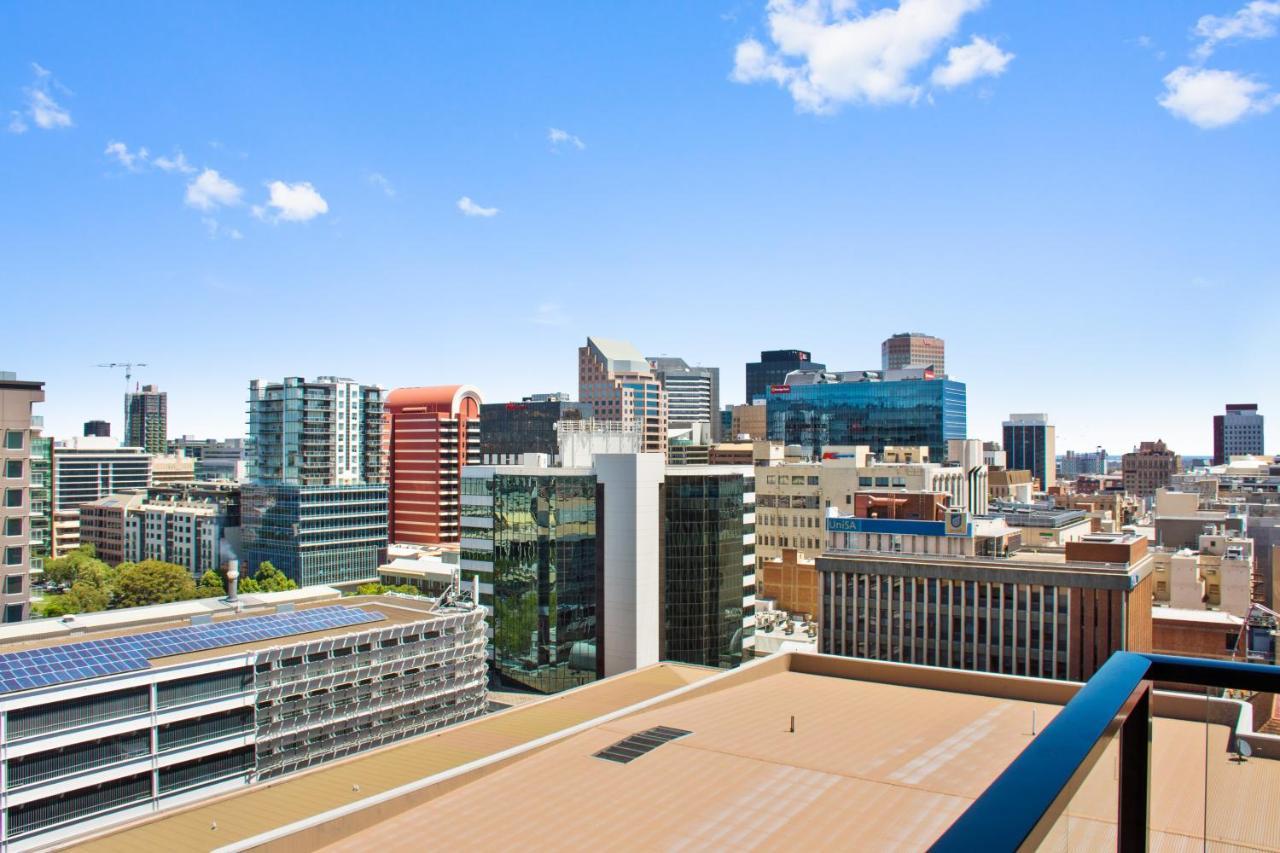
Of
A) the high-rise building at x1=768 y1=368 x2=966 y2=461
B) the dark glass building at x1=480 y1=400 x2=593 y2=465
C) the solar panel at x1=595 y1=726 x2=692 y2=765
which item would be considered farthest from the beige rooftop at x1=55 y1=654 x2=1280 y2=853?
the high-rise building at x1=768 y1=368 x2=966 y2=461

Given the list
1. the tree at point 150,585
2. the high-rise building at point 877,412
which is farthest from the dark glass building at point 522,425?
the tree at point 150,585

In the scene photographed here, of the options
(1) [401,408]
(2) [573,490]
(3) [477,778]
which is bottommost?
(3) [477,778]

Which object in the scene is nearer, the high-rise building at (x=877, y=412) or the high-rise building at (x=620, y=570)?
the high-rise building at (x=620, y=570)

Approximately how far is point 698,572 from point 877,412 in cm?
13181

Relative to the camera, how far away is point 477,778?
70.8ft

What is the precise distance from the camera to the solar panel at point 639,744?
74.5ft

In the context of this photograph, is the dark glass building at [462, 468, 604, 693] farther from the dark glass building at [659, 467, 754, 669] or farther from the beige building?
the beige building

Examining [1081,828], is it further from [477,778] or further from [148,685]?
[148,685]

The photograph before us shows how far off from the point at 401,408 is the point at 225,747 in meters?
119

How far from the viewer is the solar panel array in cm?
3734

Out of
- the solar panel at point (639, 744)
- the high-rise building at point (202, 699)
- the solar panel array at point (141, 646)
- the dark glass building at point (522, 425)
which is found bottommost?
the high-rise building at point (202, 699)

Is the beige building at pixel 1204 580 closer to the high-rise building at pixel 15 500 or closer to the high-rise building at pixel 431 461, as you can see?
the high-rise building at pixel 15 500

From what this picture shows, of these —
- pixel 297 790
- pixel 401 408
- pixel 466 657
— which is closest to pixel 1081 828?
pixel 297 790

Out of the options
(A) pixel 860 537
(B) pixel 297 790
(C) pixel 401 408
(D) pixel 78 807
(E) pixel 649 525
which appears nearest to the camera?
(B) pixel 297 790
